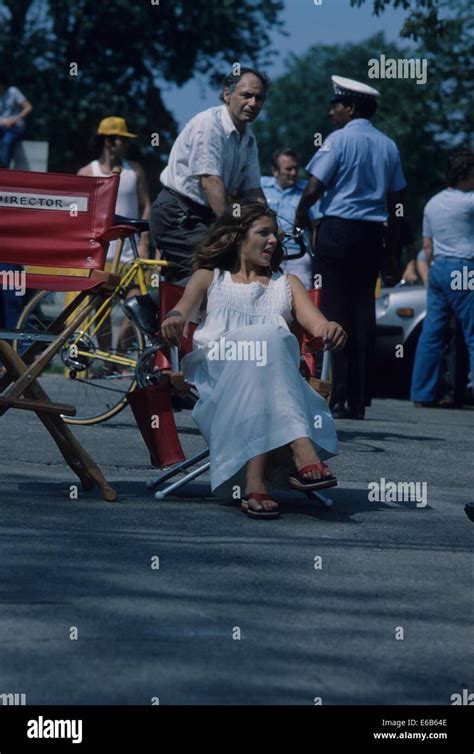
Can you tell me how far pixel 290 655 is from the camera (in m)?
4.62

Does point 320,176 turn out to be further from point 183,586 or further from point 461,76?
point 461,76

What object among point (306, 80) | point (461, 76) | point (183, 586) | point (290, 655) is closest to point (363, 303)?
point (183, 586)

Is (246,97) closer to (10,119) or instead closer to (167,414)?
(167,414)

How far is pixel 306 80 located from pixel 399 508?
4195 inches

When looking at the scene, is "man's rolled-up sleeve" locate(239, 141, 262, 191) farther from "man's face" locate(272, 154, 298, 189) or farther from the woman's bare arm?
"man's face" locate(272, 154, 298, 189)

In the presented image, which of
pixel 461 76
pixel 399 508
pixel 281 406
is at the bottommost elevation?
pixel 399 508

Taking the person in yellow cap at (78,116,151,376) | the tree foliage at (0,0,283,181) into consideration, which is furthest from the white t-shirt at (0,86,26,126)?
the tree foliage at (0,0,283,181)

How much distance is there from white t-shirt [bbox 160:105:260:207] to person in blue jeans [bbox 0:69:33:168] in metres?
10.8

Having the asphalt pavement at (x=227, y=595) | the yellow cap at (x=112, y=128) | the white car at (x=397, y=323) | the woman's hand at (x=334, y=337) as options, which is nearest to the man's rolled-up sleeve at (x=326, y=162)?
the yellow cap at (x=112, y=128)

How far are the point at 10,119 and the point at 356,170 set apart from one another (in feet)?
30.2

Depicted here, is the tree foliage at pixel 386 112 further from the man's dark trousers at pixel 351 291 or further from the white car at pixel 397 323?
the white car at pixel 397 323

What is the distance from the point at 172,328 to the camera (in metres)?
7.23

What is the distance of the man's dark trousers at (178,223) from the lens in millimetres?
9617

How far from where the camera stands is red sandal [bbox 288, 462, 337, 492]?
687 centimetres
